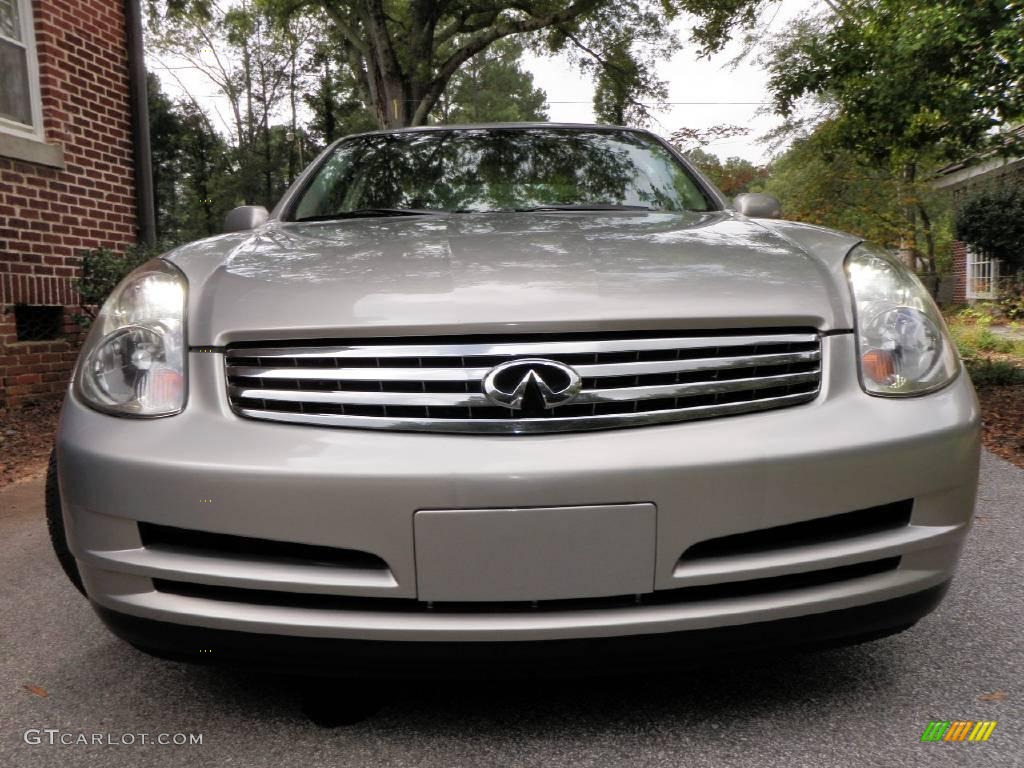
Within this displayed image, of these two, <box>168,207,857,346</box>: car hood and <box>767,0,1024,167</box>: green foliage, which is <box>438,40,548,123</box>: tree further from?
<box>168,207,857,346</box>: car hood

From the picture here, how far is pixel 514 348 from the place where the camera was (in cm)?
159

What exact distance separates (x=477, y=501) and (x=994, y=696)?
1307 mm

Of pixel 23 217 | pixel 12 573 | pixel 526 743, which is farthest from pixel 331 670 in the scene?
pixel 23 217

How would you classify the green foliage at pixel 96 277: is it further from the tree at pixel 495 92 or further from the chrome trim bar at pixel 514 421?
the tree at pixel 495 92

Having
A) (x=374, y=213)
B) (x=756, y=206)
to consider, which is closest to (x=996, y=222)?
(x=756, y=206)

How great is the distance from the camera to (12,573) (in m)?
2.96

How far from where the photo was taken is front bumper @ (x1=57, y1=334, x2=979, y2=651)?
1.49 meters

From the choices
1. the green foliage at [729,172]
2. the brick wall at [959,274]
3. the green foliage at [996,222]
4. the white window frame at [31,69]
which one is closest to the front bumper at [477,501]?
the white window frame at [31,69]

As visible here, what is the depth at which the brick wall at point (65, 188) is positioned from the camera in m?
5.84

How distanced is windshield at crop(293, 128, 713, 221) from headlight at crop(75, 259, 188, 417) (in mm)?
951

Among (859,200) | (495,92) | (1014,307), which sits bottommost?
(1014,307)

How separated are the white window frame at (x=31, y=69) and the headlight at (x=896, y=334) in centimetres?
615

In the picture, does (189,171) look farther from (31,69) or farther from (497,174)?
(497,174)

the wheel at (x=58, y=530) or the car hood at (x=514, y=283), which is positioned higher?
the car hood at (x=514, y=283)
